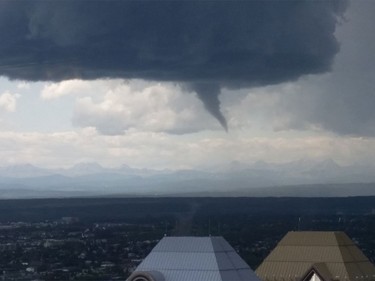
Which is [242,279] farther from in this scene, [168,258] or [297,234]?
[297,234]

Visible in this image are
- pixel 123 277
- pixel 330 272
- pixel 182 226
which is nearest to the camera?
pixel 330 272

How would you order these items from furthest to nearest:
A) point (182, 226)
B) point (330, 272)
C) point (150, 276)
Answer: point (182, 226) → point (330, 272) → point (150, 276)

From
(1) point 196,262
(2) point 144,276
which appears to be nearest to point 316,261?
(1) point 196,262

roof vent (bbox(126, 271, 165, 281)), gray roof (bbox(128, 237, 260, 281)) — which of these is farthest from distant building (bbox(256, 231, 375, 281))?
roof vent (bbox(126, 271, 165, 281))

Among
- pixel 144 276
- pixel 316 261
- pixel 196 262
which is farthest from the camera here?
pixel 316 261

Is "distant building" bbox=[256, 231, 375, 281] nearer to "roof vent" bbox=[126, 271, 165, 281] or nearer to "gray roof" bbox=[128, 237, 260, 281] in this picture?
"gray roof" bbox=[128, 237, 260, 281]

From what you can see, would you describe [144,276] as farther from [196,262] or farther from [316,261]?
[316,261]

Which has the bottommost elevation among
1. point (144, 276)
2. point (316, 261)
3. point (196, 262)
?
point (144, 276)

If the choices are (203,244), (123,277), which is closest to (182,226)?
(123,277)

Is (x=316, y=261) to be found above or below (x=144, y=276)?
above
